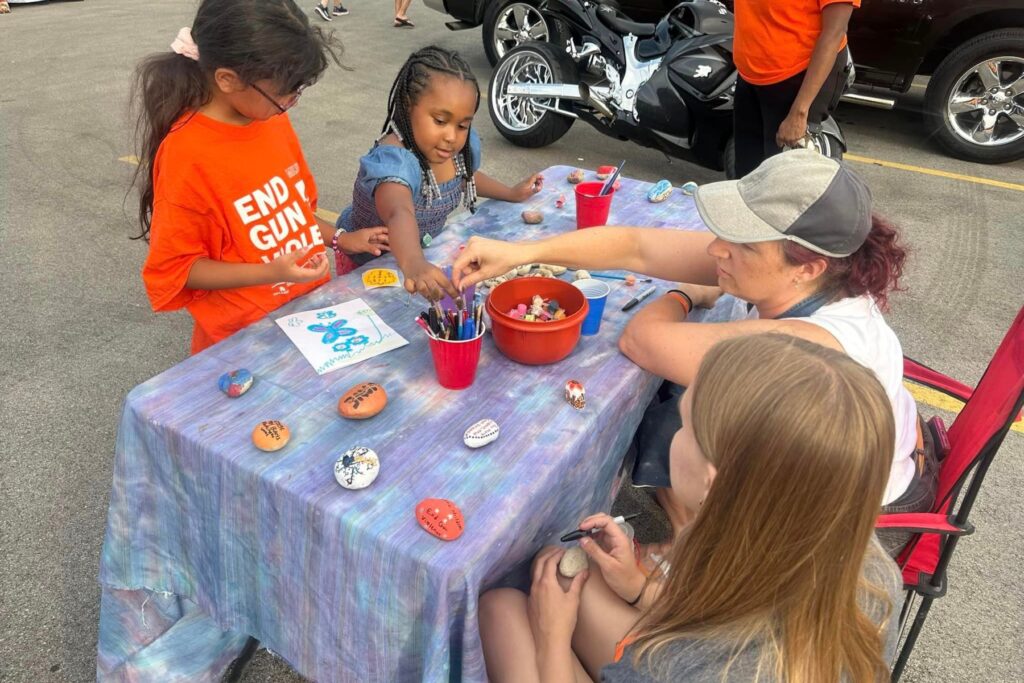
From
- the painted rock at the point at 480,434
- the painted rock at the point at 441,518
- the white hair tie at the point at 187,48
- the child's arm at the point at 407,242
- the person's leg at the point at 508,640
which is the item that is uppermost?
the white hair tie at the point at 187,48

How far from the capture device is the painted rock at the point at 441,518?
1190 millimetres

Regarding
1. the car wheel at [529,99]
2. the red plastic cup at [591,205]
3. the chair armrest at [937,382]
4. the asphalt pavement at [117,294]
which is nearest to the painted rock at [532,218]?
the red plastic cup at [591,205]

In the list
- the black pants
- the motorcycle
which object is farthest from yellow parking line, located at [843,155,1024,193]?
the black pants

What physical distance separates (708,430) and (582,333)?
81cm

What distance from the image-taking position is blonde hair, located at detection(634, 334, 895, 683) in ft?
3.01

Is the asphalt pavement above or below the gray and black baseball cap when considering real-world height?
below

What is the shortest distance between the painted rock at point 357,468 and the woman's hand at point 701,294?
39.2 inches

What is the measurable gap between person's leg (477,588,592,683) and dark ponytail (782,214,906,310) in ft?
3.18

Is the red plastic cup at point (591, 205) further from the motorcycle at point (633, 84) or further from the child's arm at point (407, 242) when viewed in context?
the motorcycle at point (633, 84)

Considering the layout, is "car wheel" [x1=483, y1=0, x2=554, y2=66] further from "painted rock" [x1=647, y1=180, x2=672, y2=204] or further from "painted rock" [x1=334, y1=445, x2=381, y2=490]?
"painted rock" [x1=334, y1=445, x2=381, y2=490]

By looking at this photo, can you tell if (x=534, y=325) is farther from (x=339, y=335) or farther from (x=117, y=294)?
(x=117, y=294)

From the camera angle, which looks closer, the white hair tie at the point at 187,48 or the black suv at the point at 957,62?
the white hair tie at the point at 187,48

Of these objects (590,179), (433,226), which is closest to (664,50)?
(590,179)

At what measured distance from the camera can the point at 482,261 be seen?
5.96ft
